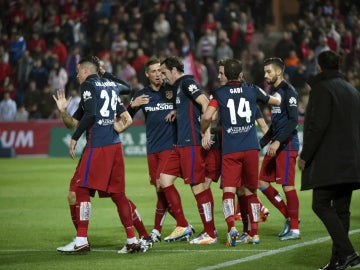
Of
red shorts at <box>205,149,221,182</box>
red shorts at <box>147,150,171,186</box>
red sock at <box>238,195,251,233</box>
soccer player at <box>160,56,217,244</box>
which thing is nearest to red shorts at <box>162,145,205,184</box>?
soccer player at <box>160,56,217,244</box>

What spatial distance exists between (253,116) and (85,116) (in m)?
1.95

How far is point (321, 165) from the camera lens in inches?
341

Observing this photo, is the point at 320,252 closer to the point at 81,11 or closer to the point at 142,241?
the point at 142,241

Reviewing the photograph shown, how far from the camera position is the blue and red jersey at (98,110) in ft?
33.2

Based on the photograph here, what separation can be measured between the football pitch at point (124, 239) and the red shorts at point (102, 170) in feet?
2.46

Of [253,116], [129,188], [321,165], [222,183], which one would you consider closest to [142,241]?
[222,183]

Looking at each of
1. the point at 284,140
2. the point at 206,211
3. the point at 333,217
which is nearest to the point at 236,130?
the point at 284,140

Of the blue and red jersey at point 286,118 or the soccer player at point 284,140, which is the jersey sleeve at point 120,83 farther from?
the blue and red jersey at point 286,118

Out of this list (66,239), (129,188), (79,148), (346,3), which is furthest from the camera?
(346,3)

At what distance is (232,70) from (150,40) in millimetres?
19960

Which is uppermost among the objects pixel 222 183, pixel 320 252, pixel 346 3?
pixel 346 3

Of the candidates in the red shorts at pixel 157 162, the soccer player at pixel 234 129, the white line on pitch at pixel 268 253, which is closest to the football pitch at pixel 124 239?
the white line on pitch at pixel 268 253

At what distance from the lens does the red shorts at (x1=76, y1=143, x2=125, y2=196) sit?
10148 mm

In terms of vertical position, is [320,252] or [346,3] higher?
[346,3]
